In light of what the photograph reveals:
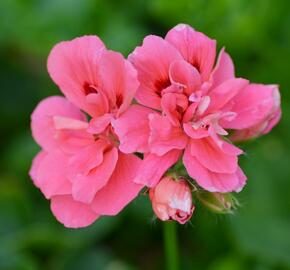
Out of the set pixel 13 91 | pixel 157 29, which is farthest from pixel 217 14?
pixel 13 91

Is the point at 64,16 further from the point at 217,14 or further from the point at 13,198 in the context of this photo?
the point at 13,198

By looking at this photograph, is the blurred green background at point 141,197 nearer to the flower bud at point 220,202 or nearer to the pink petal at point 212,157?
the flower bud at point 220,202

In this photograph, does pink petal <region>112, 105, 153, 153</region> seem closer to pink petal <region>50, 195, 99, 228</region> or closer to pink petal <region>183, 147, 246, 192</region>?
pink petal <region>183, 147, 246, 192</region>

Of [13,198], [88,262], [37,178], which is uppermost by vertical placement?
[37,178]

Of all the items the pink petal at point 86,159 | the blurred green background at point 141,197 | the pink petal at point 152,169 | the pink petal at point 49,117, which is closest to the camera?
the pink petal at point 152,169

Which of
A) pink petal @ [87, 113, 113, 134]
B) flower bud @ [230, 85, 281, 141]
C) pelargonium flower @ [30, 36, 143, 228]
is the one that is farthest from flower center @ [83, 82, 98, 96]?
flower bud @ [230, 85, 281, 141]

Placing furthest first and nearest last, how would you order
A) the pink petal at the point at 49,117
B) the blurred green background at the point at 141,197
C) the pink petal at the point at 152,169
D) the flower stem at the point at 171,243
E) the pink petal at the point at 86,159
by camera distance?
1. the blurred green background at the point at 141,197
2. the flower stem at the point at 171,243
3. the pink petal at the point at 49,117
4. the pink petal at the point at 86,159
5. the pink petal at the point at 152,169

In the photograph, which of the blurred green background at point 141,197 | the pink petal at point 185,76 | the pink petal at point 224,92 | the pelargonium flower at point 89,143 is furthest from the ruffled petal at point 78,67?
the blurred green background at point 141,197

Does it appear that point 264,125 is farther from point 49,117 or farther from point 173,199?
point 49,117
